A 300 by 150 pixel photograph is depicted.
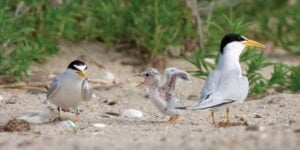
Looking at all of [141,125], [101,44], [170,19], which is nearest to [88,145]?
[141,125]

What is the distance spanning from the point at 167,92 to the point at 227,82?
0.59m

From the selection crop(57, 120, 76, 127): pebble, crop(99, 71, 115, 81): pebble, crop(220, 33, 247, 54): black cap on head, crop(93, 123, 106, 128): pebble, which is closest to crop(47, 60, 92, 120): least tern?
crop(57, 120, 76, 127): pebble

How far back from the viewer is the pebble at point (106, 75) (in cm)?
919

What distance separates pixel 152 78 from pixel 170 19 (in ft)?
6.38

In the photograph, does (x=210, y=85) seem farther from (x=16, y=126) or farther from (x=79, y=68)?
(x=16, y=126)

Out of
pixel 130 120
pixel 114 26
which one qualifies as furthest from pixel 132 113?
pixel 114 26

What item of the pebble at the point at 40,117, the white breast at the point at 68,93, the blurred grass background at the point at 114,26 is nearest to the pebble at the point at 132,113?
the white breast at the point at 68,93

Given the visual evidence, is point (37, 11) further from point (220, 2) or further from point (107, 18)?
point (220, 2)

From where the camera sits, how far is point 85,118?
7520mm

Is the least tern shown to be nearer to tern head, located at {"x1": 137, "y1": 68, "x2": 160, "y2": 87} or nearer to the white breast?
the white breast

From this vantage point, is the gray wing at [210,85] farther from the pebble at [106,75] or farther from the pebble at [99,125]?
the pebble at [106,75]

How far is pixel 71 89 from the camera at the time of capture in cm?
734

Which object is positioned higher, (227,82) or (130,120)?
(227,82)

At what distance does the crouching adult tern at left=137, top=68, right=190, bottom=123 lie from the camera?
7180mm
